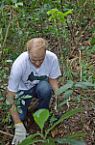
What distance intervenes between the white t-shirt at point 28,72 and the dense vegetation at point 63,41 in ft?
0.58

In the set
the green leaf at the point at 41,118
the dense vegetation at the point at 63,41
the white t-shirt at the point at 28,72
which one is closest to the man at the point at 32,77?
the white t-shirt at the point at 28,72

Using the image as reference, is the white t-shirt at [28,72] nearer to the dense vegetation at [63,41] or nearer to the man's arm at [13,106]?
the man's arm at [13,106]

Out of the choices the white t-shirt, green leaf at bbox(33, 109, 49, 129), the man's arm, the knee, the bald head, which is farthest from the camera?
the knee

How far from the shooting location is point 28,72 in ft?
10.9

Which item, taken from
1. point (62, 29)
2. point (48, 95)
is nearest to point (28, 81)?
point (48, 95)

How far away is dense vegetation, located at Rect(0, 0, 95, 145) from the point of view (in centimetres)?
352

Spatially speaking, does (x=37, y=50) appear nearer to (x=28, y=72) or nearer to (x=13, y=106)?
(x=28, y=72)

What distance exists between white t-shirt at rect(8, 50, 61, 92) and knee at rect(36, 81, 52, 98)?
0.17 feet

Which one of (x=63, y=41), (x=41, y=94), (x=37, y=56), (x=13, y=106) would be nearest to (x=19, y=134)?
(x=13, y=106)

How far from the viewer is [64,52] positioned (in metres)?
4.62

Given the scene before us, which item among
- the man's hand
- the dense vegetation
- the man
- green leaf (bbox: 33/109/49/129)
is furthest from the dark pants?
green leaf (bbox: 33/109/49/129)

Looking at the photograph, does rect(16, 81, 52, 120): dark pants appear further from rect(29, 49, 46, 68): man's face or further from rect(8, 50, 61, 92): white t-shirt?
rect(29, 49, 46, 68): man's face

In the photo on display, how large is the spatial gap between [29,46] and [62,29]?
64.1 inches

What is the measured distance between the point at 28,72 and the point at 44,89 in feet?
0.76
